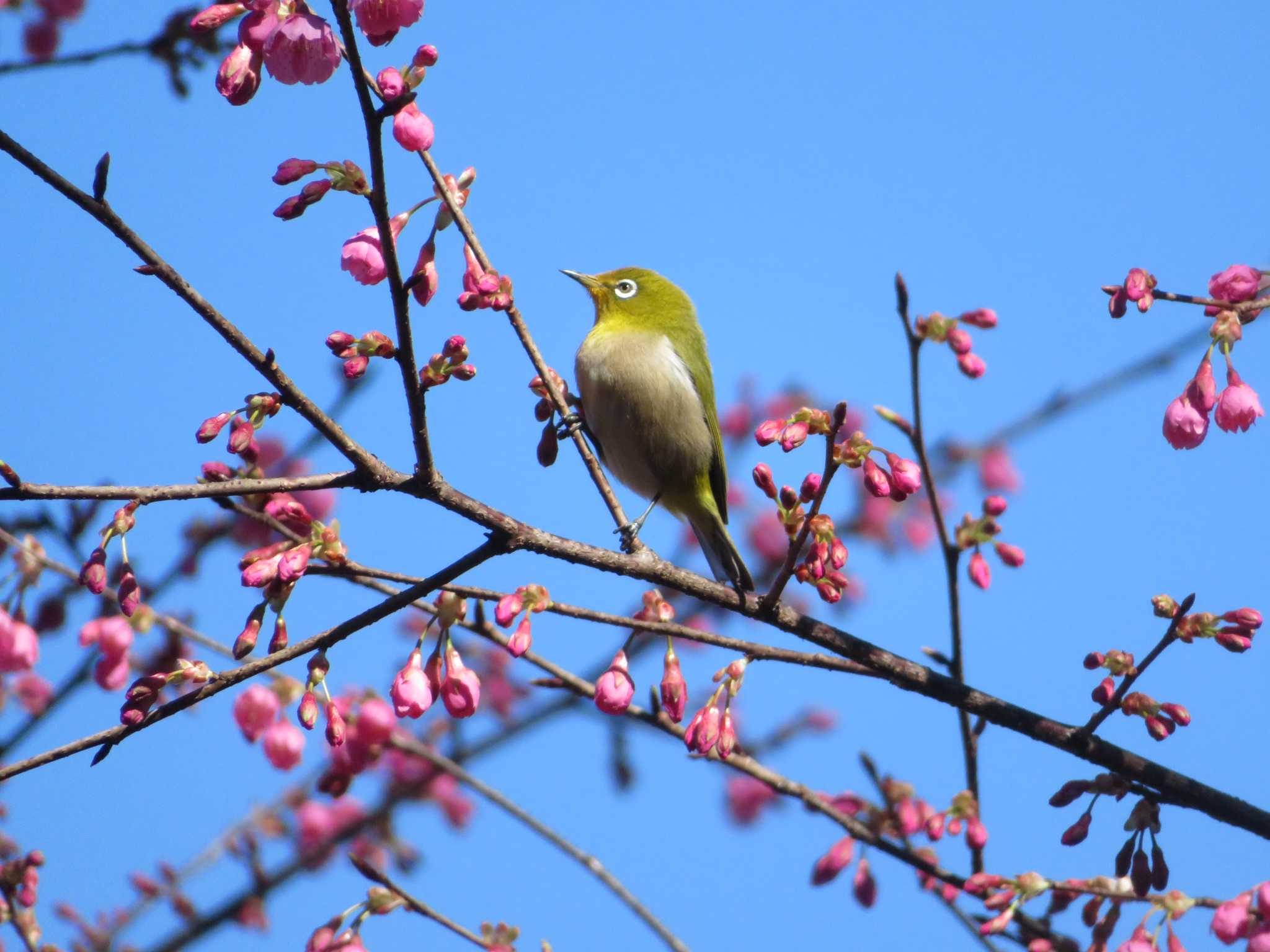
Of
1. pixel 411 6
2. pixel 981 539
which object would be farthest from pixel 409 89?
pixel 981 539

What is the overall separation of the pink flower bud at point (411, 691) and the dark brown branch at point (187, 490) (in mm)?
650

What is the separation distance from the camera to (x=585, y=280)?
5.28 m

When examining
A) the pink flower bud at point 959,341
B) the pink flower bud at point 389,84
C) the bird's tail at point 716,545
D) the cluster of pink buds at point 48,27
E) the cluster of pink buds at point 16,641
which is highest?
the cluster of pink buds at point 48,27

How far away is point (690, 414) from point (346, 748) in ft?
5.98

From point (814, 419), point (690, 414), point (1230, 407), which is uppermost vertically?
point (690, 414)

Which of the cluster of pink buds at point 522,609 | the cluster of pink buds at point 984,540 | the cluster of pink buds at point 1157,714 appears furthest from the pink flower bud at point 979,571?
the cluster of pink buds at point 522,609

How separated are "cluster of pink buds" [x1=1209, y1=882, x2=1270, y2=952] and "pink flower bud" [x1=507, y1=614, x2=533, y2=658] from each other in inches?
69.4

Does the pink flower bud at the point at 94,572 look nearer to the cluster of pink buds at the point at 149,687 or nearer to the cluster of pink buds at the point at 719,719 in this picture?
the cluster of pink buds at the point at 149,687

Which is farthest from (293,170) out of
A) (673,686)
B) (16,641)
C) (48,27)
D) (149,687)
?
(48,27)

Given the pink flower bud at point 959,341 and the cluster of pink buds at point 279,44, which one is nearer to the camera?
the cluster of pink buds at point 279,44

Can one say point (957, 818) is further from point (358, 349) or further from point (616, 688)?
point (358, 349)

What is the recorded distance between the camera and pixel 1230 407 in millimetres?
2920

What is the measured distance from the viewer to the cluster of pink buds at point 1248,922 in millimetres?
2795

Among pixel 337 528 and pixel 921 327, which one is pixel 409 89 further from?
pixel 921 327
